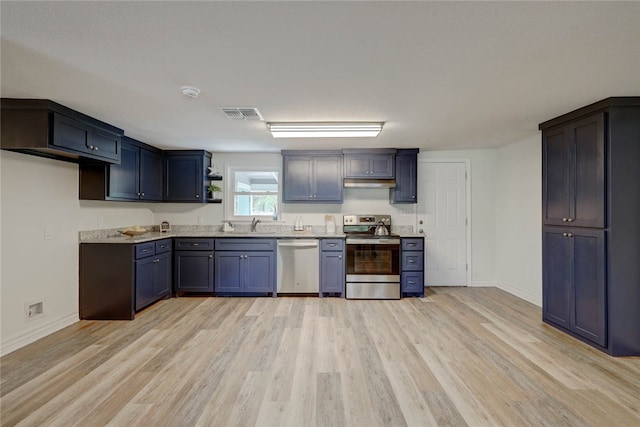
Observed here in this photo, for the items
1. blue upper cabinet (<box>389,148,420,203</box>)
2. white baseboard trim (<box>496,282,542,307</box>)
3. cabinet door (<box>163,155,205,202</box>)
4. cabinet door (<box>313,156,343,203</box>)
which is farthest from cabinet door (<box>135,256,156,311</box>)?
white baseboard trim (<box>496,282,542,307</box>)

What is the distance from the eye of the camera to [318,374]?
2303 millimetres

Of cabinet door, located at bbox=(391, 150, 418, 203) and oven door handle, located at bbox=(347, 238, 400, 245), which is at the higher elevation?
cabinet door, located at bbox=(391, 150, 418, 203)

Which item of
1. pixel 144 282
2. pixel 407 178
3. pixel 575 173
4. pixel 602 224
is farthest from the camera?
pixel 407 178

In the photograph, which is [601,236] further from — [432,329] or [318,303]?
[318,303]

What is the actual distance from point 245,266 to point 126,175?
6.43 ft

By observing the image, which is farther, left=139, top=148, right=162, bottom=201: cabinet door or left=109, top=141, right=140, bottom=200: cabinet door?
left=139, top=148, right=162, bottom=201: cabinet door

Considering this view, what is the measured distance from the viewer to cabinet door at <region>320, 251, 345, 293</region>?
170 inches

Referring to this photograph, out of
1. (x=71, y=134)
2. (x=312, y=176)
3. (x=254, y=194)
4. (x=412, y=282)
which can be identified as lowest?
(x=412, y=282)

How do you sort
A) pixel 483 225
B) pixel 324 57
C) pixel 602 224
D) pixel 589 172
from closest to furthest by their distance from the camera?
pixel 324 57, pixel 602 224, pixel 589 172, pixel 483 225

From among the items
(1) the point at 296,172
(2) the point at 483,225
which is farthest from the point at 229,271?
(2) the point at 483,225

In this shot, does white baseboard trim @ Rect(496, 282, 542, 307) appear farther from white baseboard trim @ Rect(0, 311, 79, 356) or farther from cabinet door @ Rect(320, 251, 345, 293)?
white baseboard trim @ Rect(0, 311, 79, 356)

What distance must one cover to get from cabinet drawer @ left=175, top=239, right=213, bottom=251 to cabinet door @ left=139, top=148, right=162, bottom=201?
0.78 metres

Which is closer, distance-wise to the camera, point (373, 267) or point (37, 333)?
point (37, 333)

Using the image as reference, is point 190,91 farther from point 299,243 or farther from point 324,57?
point 299,243
